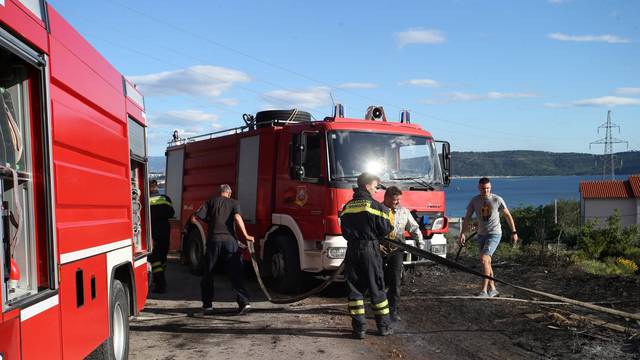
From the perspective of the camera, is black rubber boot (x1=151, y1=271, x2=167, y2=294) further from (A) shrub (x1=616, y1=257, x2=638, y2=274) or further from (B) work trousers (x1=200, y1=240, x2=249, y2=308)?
(A) shrub (x1=616, y1=257, x2=638, y2=274)

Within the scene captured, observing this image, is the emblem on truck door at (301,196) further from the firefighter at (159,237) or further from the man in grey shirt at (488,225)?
the man in grey shirt at (488,225)

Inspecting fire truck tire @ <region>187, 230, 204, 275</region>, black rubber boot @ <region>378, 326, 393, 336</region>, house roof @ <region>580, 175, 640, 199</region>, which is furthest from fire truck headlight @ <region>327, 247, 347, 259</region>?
house roof @ <region>580, 175, 640, 199</region>

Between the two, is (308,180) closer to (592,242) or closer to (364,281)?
(364,281)

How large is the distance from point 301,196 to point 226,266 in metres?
1.60

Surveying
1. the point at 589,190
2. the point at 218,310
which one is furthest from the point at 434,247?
the point at 589,190

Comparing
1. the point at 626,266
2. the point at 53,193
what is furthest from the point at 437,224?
the point at 626,266

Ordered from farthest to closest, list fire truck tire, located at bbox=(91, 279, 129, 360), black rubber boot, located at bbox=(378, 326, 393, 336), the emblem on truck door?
the emblem on truck door
black rubber boot, located at bbox=(378, 326, 393, 336)
fire truck tire, located at bbox=(91, 279, 129, 360)

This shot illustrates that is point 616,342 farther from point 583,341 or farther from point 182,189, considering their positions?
point 182,189

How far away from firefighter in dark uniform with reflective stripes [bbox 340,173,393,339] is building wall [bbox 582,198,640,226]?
78.6 m

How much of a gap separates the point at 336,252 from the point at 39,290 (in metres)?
5.84

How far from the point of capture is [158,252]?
10.3 metres

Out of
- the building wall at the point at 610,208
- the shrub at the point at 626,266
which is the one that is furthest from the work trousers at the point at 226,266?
the building wall at the point at 610,208

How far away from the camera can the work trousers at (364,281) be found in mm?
7020

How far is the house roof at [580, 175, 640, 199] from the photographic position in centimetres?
8031
